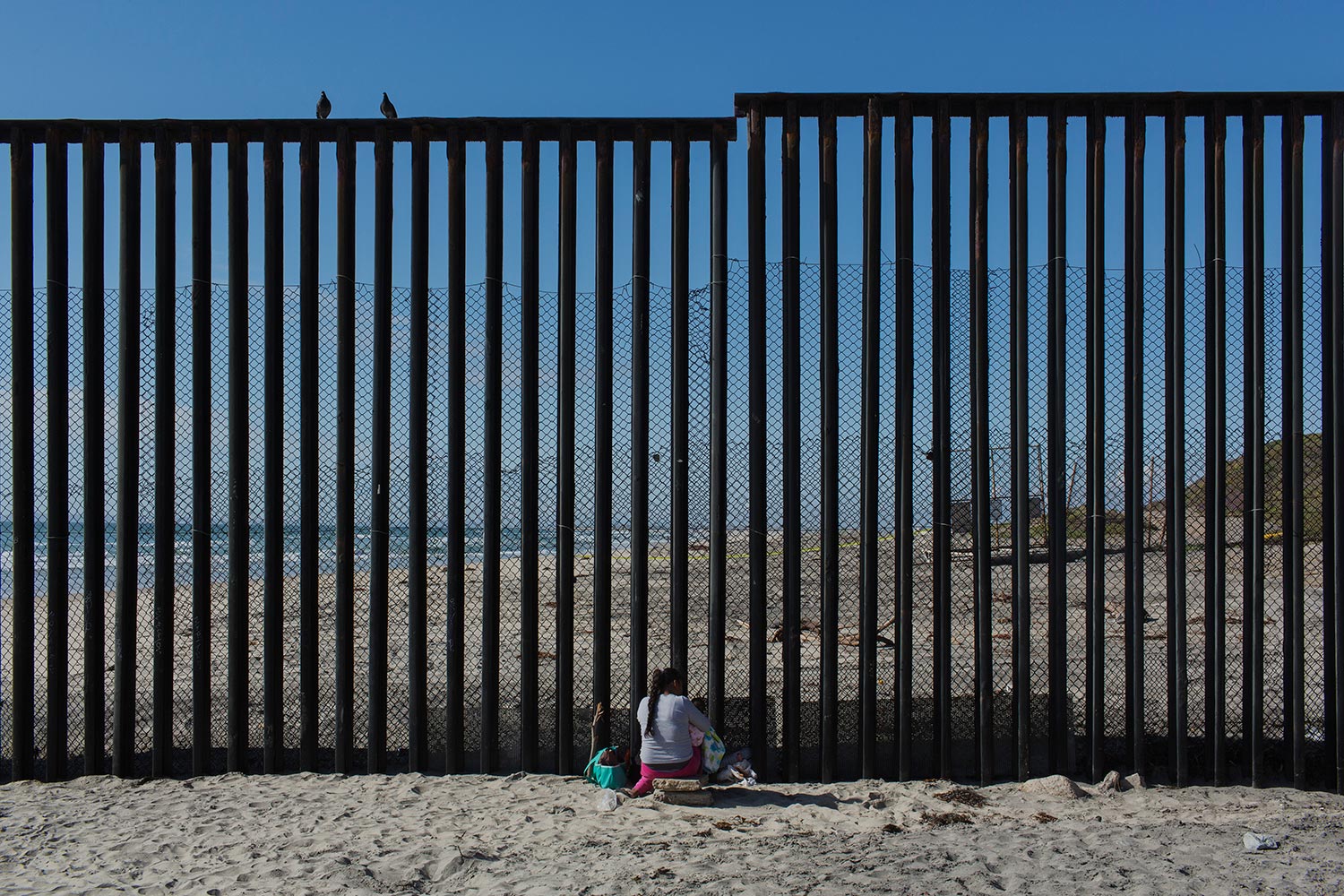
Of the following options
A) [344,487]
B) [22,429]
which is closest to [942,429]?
[344,487]

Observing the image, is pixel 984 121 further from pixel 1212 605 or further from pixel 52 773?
pixel 52 773

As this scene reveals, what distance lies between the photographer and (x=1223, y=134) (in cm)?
645

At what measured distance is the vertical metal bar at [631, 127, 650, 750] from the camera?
6.46 m

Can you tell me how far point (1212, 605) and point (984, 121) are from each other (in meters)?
3.06

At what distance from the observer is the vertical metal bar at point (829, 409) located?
6.38 m

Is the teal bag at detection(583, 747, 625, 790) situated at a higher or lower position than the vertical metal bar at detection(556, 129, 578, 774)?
lower

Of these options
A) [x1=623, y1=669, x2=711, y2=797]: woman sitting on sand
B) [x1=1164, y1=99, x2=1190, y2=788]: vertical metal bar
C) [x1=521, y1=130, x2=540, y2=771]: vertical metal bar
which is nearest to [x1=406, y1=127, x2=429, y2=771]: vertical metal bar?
[x1=521, y1=130, x2=540, y2=771]: vertical metal bar

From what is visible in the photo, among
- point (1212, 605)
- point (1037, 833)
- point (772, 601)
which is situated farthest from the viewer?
point (772, 601)

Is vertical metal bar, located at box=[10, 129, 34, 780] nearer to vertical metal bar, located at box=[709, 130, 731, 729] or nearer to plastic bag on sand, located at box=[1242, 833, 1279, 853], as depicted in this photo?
vertical metal bar, located at box=[709, 130, 731, 729]

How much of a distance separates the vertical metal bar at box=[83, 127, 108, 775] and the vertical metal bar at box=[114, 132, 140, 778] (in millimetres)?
→ 111

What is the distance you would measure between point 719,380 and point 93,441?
3.73 metres

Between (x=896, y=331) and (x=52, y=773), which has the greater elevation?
(x=896, y=331)

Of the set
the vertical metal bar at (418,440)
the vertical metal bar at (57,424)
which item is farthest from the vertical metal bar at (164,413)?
the vertical metal bar at (418,440)

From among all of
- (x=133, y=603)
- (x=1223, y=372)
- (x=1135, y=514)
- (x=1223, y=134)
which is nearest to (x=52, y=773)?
(x=133, y=603)
